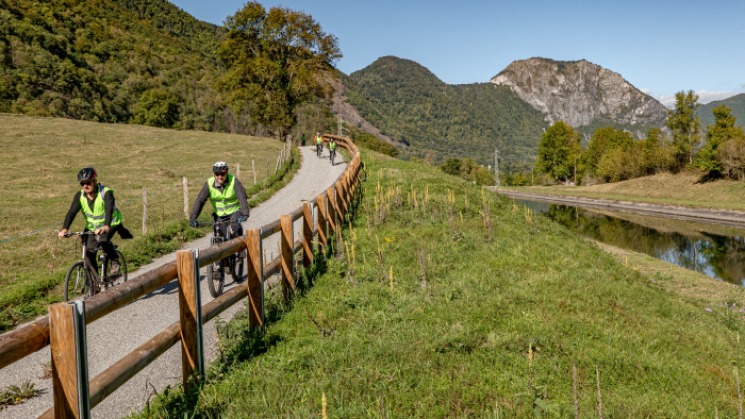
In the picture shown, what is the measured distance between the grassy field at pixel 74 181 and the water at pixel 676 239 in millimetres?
21654

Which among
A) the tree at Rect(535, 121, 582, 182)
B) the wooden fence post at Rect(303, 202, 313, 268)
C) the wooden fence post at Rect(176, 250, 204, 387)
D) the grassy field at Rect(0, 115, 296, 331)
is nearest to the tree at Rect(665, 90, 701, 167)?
the tree at Rect(535, 121, 582, 182)

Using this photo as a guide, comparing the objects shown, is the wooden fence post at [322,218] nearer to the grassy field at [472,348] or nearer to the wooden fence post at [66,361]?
the grassy field at [472,348]

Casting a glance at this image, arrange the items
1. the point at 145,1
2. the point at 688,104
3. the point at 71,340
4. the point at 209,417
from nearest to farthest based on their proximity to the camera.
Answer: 1. the point at 71,340
2. the point at 209,417
3. the point at 688,104
4. the point at 145,1

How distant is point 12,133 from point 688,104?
224 feet

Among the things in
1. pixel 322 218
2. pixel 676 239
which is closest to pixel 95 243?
pixel 322 218

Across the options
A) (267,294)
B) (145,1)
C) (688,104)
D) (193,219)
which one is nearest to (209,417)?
(267,294)

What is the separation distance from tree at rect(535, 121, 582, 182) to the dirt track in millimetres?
24279

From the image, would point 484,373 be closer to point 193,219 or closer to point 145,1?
point 193,219

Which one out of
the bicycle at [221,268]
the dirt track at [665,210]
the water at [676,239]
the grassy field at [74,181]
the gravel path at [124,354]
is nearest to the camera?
the gravel path at [124,354]

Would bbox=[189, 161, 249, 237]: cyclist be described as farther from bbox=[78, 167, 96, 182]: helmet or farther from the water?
the water

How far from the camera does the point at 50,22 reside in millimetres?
94375

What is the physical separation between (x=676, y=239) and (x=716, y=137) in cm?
3210

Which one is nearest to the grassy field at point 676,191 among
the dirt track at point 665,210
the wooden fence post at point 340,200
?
the dirt track at point 665,210

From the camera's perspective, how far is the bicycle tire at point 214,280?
7.65 metres
